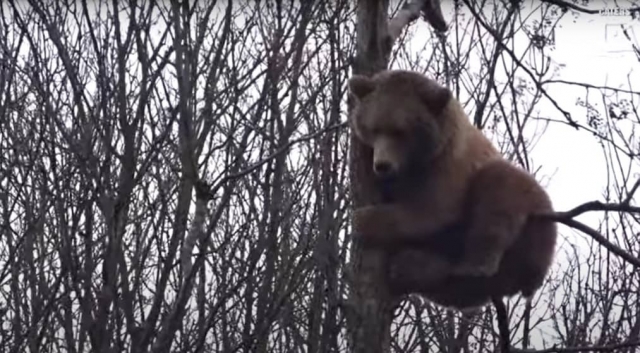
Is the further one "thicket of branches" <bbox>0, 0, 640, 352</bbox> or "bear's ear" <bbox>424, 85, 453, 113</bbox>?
"thicket of branches" <bbox>0, 0, 640, 352</bbox>

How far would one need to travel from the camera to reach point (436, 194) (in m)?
1.96

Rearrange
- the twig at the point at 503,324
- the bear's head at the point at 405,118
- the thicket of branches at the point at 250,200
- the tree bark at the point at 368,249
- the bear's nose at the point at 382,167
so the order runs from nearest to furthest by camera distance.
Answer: the bear's nose at the point at 382,167 < the bear's head at the point at 405,118 < the tree bark at the point at 368,249 < the twig at the point at 503,324 < the thicket of branches at the point at 250,200

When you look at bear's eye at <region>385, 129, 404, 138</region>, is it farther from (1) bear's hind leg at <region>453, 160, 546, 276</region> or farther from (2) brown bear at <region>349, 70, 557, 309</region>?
(1) bear's hind leg at <region>453, 160, 546, 276</region>

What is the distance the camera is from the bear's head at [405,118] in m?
1.95

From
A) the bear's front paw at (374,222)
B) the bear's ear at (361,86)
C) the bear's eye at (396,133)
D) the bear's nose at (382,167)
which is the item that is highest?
the bear's ear at (361,86)

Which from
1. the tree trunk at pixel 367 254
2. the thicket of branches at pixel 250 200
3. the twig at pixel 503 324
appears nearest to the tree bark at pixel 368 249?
the tree trunk at pixel 367 254

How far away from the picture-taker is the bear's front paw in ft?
6.54

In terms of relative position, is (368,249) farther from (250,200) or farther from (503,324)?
(250,200)

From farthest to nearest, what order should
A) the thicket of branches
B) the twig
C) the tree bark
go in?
the thicket of branches < the twig < the tree bark

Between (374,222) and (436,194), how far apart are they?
13 cm

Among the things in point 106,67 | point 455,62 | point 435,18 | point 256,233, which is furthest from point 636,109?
point 435,18

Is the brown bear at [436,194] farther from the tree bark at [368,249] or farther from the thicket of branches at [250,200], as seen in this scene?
the thicket of branches at [250,200]

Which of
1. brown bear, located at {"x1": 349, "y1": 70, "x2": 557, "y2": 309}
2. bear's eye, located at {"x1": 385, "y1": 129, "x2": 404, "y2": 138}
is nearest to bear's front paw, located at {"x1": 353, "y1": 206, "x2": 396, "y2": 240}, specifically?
brown bear, located at {"x1": 349, "y1": 70, "x2": 557, "y2": 309}

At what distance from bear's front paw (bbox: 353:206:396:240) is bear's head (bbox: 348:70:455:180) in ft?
0.25
